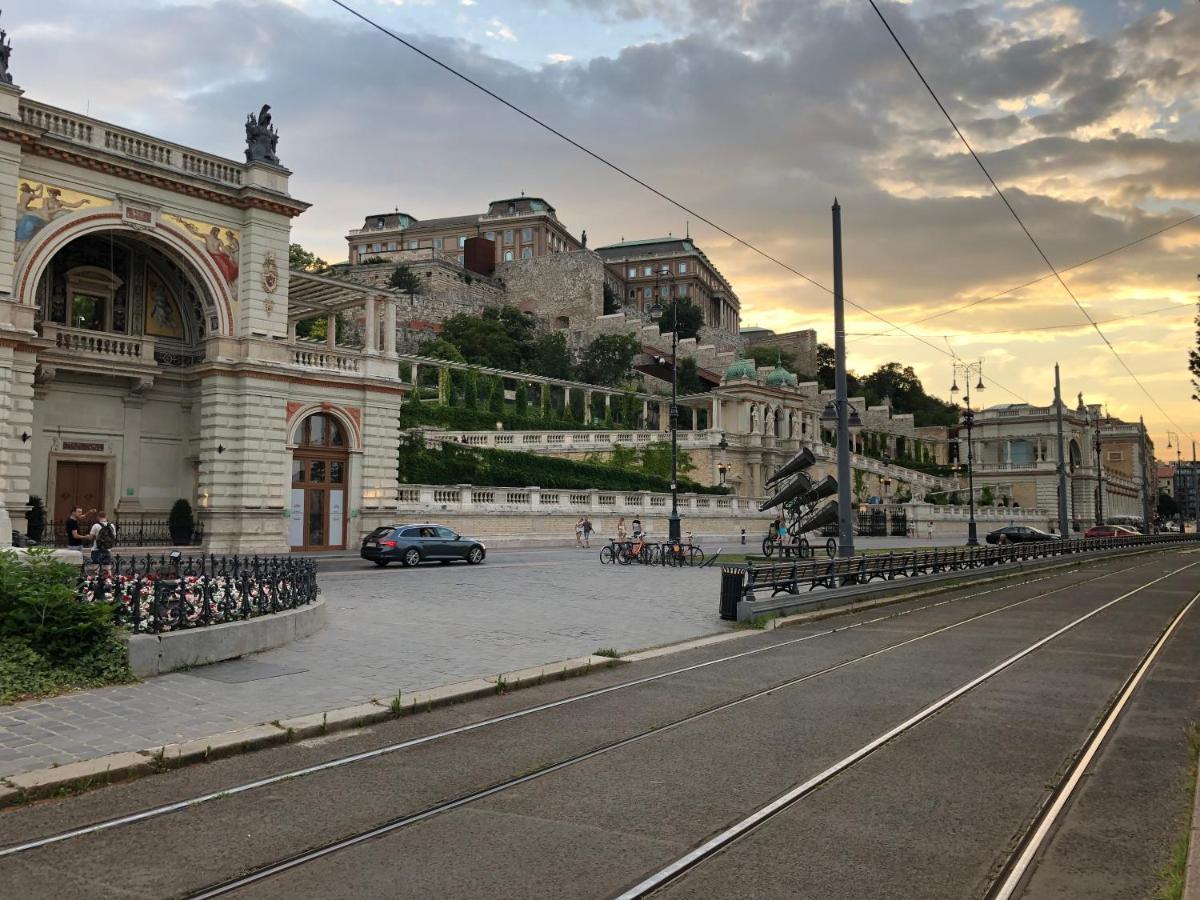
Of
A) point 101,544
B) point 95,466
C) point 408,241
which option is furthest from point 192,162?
point 408,241

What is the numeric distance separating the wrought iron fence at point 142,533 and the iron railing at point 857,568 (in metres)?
19.7

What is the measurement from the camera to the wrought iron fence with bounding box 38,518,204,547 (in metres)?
30.8

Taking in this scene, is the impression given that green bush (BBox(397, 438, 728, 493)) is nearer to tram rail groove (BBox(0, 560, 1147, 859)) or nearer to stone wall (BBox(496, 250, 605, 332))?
tram rail groove (BBox(0, 560, 1147, 859))

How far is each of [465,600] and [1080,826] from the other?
49.3 feet

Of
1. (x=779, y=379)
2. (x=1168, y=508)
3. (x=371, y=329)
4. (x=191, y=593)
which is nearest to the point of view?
(x=191, y=593)

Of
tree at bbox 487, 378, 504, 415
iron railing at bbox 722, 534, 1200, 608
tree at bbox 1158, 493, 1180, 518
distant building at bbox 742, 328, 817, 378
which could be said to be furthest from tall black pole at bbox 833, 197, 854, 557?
tree at bbox 1158, 493, 1180, 518

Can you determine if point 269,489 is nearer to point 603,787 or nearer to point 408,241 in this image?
point 603,787

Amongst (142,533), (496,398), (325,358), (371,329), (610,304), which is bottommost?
(142,533)

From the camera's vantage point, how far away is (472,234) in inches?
5822

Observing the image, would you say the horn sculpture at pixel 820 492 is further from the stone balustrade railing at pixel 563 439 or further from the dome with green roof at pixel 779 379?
the dome with green roof at pixel 779 379

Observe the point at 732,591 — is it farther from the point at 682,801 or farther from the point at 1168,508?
the point at 1168,508

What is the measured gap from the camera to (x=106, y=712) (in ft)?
29.4

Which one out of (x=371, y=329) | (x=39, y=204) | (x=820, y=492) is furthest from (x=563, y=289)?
(x=39, y=204)

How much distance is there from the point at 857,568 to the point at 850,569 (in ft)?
1.87
